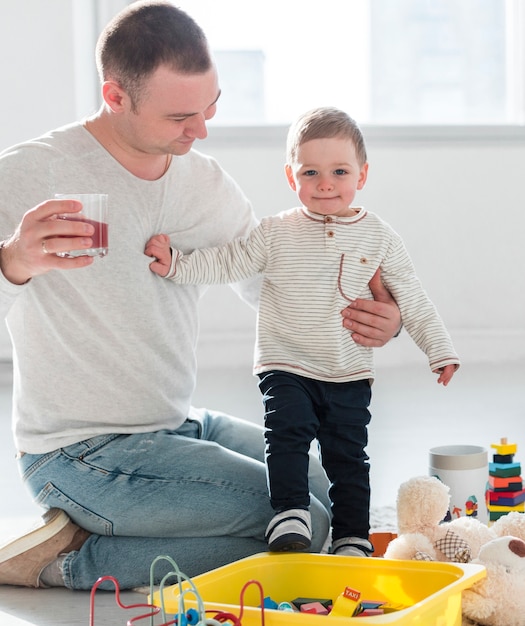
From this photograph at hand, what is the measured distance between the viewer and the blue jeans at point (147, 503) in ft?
5.48

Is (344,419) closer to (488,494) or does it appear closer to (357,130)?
(488,494)

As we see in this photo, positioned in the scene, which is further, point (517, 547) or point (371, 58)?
point (371, 58)

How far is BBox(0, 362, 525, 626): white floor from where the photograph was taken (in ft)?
5.26

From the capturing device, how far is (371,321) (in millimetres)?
1765

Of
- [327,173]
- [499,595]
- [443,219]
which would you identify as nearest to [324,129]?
[327,173]

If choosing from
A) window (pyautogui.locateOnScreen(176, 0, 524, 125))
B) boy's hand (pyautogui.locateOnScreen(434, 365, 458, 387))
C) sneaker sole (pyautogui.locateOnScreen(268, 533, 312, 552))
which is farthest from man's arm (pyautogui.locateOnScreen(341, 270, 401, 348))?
window (pyautogui.locateOnScreen(176, 0, 524, 125))

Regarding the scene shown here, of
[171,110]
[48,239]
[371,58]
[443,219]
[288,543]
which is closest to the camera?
[48,239]

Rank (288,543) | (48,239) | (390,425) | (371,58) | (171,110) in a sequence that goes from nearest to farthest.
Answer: (48,239)
(288,543)
(171,110)
(390,425)
(371,58)

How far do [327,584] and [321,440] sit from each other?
0.33 meters

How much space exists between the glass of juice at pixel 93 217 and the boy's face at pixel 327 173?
43 centimetres

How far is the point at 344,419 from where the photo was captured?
5.70ft

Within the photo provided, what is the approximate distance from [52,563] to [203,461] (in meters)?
0.30

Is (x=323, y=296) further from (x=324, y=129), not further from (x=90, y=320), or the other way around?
(x=90, y=320)

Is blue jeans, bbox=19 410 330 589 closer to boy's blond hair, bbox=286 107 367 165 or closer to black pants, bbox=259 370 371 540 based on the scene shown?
black pants, bbox=259 370 371 540
